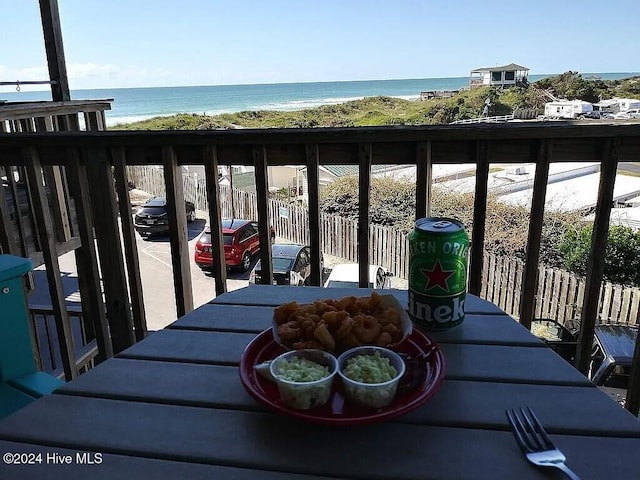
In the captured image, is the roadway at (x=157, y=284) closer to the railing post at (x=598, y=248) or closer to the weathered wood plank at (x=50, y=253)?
the weathered wood plank at (x=50, y=253)

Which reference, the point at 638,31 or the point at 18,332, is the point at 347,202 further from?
the point at 638,31

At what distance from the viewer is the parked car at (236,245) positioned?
30.0 feet

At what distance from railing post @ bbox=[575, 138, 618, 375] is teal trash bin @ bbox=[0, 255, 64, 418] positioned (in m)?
1.69

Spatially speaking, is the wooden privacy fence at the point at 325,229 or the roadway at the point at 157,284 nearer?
the roadway at the point at 157,284

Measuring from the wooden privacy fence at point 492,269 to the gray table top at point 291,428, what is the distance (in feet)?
8.76

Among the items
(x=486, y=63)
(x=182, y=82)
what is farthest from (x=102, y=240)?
(x=182, y=82)

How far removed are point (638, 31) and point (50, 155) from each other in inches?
1878

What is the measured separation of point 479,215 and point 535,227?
181mm

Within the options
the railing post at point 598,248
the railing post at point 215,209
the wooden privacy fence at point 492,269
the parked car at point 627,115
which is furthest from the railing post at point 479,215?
the wooden privacy fence at point 492,269

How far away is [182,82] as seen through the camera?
5562 cm

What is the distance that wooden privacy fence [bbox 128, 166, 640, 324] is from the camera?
6.61 meters

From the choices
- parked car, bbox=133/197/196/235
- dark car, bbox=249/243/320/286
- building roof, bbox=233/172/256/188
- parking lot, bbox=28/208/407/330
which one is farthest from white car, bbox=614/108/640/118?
building roof, bbox=233/172/256/188

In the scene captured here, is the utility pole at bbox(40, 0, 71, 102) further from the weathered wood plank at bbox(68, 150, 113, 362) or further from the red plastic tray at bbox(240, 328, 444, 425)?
the red plastic tray at bbox(240, 328, 444, 425)

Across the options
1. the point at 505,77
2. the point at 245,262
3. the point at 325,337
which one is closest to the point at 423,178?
the point at 325,337
